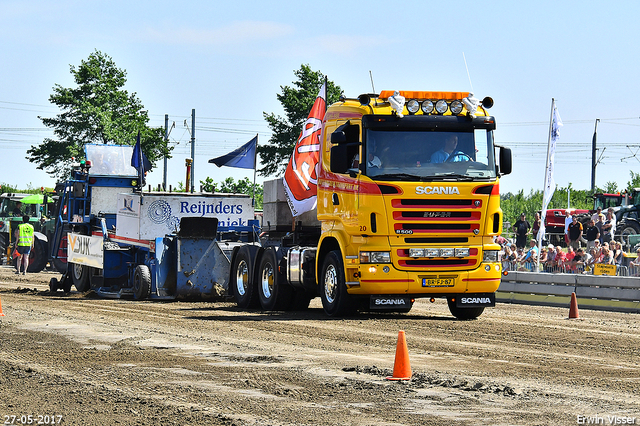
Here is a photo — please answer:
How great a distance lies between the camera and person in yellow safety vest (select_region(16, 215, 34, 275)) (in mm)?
29859

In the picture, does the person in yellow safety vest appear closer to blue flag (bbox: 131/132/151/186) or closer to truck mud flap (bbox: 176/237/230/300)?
blue flag (bbox: 131/132/151/186)

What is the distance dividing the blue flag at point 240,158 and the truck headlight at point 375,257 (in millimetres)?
7826

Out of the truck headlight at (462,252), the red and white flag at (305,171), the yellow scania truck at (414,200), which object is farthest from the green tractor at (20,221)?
the truck headlight at (462,252)

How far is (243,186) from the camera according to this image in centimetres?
5369

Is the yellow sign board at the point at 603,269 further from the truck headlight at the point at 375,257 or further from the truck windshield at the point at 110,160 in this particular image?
the truck windshield at the point at 110,160

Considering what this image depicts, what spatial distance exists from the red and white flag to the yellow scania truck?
1619mm

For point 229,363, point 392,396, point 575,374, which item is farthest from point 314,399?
point 575,374

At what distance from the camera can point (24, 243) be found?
30.2m

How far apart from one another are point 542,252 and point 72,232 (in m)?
12.7

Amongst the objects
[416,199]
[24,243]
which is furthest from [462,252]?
[24,243]

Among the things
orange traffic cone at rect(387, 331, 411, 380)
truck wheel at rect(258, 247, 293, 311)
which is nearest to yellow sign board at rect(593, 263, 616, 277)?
truck wheel at rect(258, 247, 293, 311)

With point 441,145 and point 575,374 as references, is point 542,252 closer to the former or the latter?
point 441,145

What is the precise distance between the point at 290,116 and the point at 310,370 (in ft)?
143

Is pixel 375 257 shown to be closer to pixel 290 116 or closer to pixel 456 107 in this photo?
pixel 456 107
